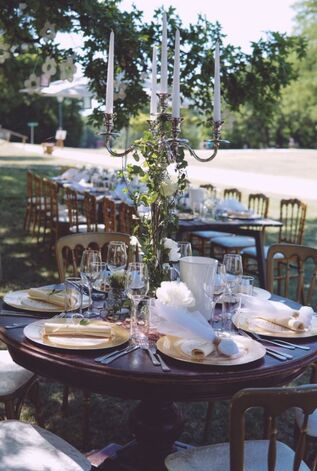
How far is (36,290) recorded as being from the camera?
250 cm

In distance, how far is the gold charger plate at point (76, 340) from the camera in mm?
1932

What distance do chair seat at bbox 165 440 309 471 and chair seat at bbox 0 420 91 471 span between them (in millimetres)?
322

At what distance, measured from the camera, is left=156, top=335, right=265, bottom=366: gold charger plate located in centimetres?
185

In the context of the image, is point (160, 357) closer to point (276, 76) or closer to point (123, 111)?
point (123, 111)

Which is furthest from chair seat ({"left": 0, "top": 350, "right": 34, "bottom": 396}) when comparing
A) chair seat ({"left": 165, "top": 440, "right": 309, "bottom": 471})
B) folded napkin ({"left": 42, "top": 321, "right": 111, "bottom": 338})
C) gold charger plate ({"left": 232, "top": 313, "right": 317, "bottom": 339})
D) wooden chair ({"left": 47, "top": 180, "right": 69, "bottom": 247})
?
wooden chair ({"left": 47, "top": 180, "right": 69, "bottom": 247})

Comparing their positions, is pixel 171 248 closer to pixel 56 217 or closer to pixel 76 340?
pixel 76 340

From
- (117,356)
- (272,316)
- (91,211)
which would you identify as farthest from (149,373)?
(91,211)

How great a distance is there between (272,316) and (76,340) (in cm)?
81

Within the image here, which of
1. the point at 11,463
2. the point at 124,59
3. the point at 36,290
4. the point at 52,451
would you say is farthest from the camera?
the point at 124,59

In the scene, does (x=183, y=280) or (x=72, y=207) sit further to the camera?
(x=72, y=207)

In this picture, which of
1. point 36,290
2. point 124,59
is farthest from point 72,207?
point 36,290

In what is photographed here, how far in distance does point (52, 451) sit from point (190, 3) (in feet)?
16.5

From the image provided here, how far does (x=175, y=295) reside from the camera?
203 cm

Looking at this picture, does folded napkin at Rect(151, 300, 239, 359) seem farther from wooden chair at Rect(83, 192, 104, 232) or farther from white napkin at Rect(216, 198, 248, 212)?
wooden chair at Rect(83, 192, 104, 232)
